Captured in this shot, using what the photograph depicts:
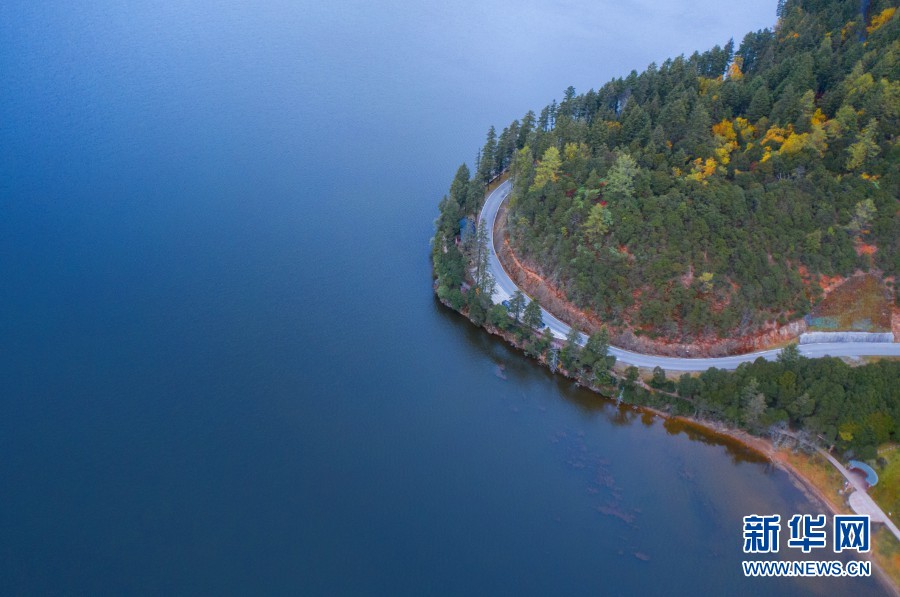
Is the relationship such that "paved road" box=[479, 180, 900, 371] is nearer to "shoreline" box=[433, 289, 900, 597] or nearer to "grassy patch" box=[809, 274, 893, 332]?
"grassy patch" box=[809, 274, 893, 332]

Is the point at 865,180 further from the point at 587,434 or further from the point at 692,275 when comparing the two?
the point at 587,434

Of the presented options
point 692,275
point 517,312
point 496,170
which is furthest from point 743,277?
point 496,170

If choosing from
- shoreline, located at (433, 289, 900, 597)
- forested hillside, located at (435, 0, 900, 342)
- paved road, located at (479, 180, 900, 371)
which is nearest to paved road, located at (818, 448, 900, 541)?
shoreline, located at (433, 289, 900, 597)

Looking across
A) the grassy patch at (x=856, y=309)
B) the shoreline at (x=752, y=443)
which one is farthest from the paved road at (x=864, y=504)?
the grassy patch at (x=856, y=309)

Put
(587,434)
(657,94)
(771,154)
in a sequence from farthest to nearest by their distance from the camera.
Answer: (657,94) < (771,154) < (587,434)

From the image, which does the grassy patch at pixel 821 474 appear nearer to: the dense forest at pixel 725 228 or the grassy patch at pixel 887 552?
the dense forest at pixel 725 228

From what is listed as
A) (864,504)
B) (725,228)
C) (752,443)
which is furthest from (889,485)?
(725,228)
